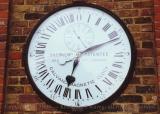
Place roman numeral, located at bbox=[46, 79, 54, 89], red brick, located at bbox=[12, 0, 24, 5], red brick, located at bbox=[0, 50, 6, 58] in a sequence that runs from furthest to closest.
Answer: red brick, located at bbox=[12, 0, 24, 5] < red brick, located at bbox=[0, 50, 6, 58] < roman numeral, located at bbox=[46, 79, 54, 89]

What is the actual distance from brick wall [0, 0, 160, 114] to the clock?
7cm

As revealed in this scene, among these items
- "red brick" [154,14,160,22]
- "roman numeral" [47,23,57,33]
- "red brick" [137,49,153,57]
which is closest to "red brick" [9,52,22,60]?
"roman numeral" [47,23,57,33]

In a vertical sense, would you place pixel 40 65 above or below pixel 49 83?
above

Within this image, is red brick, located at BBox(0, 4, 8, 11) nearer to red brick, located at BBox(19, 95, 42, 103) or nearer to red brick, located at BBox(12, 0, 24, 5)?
red brick, located at BBox(12, 0, 24, 5)

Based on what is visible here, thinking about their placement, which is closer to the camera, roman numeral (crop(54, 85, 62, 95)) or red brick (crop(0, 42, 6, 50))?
roman numeral (crop(54, 85, 62, 95))

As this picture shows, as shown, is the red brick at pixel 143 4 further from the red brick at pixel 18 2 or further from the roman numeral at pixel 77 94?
the red brick at pixel 18 2

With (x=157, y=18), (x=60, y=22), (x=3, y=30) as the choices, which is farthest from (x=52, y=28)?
(x=157, y=18)

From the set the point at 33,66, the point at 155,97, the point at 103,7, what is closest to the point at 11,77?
the point at 33,66

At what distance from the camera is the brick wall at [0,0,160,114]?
3.10 metres

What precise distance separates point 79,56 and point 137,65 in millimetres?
498

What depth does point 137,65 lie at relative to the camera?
3191 mm

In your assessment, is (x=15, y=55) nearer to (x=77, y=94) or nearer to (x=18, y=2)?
(x=18, y=2)

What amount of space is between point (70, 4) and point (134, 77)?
876 mm

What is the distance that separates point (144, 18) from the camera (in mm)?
3316
